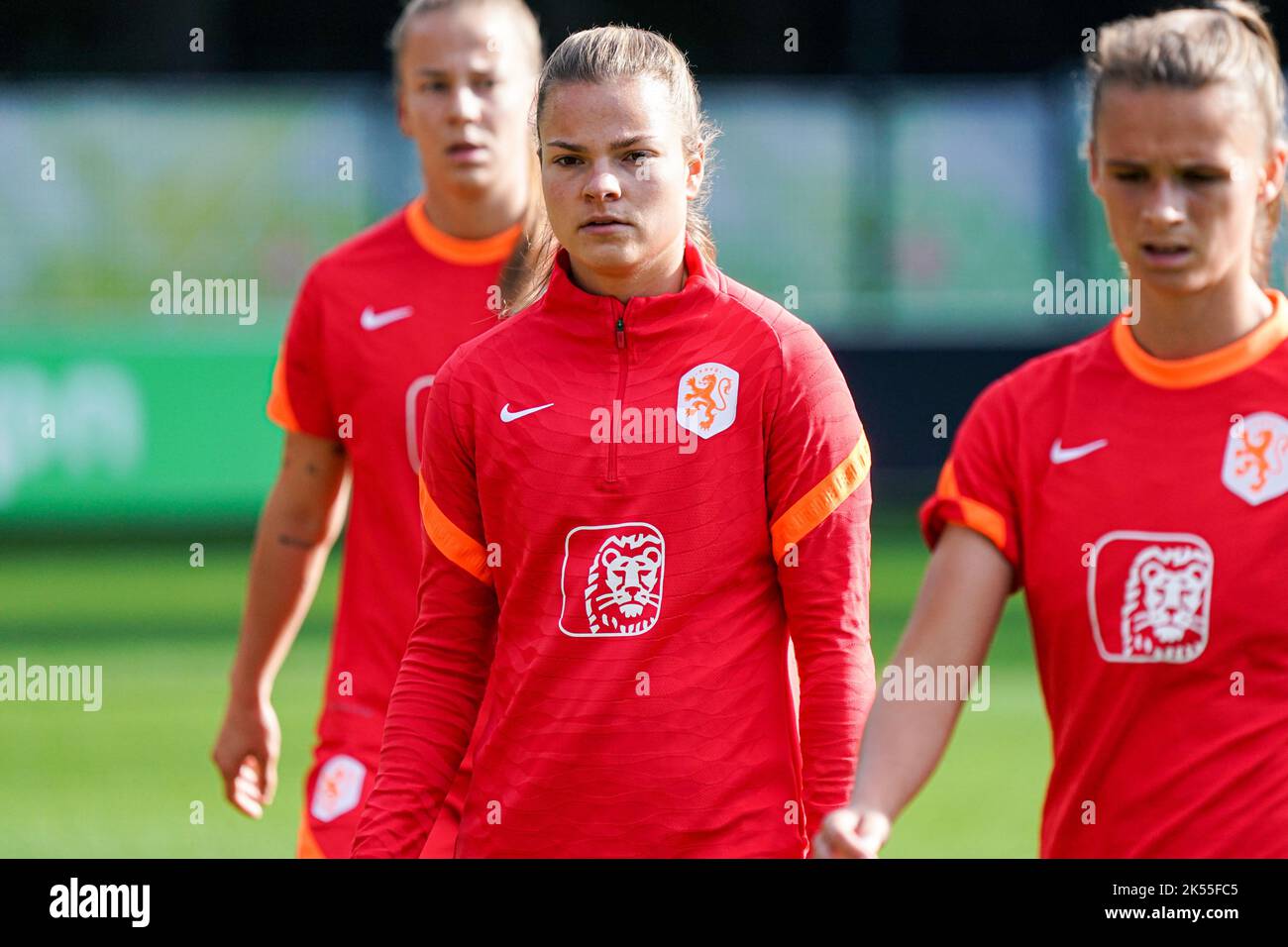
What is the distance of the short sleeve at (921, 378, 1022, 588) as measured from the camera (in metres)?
2.93

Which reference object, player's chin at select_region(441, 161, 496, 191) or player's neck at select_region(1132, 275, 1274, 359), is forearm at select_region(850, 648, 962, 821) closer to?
player's neck at select_region(1132, 275, 1274, 359)

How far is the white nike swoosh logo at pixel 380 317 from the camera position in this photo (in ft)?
14.2

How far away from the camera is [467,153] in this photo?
4383 millimetres

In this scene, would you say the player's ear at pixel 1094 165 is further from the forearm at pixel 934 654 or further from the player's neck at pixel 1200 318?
the forearm at pixel 934 654

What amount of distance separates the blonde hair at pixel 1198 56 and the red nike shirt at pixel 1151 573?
12.7 inches

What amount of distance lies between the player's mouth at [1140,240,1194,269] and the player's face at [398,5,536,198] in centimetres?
185

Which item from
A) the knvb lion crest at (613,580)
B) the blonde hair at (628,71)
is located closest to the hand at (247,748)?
the blonde hair at (628,71)

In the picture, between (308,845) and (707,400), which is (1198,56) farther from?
(308,845)

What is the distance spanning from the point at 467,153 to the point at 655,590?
162 centimetres

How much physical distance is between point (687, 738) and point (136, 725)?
7.03 meters

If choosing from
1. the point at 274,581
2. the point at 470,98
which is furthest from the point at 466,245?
the point at 274,581

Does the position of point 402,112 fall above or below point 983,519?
above

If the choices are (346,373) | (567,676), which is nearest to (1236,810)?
(567,676)

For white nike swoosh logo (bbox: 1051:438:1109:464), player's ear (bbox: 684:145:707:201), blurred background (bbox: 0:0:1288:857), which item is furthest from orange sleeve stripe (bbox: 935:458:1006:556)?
blurred background (bbox: 0:0:1288:857)
